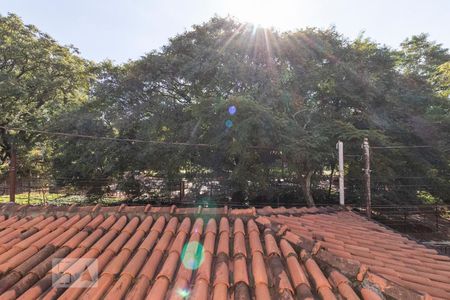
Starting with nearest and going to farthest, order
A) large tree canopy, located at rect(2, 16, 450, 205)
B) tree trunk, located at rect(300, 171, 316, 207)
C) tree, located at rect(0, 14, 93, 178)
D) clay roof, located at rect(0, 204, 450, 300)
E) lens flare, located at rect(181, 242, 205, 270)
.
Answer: clay roof, located at rect(0, 204, 450, 300), lens flare, located at rect(181, 242, 205, 270), large tree canopy, located at rect(2, 16, 450, 205), tree trunk, located at rect(300, 171, 316, 207), tree, located at rect(0, 14, 93, 178)

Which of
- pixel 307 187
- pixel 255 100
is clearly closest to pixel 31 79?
pixel 255 100

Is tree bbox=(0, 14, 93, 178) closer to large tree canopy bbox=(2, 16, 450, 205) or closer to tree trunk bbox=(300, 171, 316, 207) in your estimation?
large tree canopy bbox=(2, 16, 450, 205)

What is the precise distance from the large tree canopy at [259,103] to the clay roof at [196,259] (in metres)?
6.74

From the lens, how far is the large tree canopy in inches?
441

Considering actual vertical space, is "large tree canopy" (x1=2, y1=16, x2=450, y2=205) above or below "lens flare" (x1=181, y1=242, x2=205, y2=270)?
above

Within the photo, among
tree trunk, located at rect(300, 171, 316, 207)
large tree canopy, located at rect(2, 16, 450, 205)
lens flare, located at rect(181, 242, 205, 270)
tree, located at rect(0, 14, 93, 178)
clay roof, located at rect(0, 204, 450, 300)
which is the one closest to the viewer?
clay roof, located at rect(0, 204, 450, 300)

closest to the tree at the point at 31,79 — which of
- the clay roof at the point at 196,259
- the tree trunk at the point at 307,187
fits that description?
the tree trunk at the point at 307,187

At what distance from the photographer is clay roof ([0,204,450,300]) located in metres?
2.14

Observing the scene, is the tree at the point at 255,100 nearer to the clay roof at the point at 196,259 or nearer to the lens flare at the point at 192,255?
the clay roof at the point at 196,259

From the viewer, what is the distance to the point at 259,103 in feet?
35.0

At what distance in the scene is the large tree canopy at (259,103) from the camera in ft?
36.7

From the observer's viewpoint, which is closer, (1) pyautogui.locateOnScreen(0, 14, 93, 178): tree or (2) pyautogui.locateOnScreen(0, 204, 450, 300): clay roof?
(2) pyautogui.locateOnScreen(0, 204, 450, 300): clay roof

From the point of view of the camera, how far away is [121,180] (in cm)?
1400

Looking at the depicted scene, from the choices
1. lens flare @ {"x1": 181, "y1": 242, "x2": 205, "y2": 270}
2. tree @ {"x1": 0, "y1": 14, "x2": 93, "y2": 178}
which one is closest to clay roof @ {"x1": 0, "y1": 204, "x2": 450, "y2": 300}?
lens flare @ {"x1": 181, "y1": 242, "x2": 205, "y2": 270}
